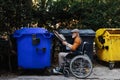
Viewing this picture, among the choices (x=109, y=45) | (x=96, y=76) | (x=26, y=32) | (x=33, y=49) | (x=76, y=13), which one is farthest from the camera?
(x=76, y=13)

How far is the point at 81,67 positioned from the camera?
33.9 feet

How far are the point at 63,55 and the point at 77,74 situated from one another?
62 centimetres

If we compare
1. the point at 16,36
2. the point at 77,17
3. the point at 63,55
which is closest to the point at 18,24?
the point at 16,36

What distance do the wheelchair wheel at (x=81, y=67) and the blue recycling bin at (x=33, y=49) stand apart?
2.33 feet

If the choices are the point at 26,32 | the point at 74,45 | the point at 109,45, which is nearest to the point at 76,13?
the point at 109,45

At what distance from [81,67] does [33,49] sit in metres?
1.31

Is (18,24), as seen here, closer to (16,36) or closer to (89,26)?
(16,36)

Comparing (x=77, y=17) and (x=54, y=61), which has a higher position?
(x=77, y=17)

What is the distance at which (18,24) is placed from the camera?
11.0 m

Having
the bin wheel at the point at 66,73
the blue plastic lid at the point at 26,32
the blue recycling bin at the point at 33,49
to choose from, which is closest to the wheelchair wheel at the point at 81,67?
the bin wheel at the point at 66,73

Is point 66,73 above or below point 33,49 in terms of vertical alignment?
below

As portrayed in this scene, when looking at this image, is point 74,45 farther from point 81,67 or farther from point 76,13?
point 76,13

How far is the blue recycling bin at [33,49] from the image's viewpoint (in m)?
10.3

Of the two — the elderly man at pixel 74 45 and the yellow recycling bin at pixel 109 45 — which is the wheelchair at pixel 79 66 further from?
the yellow recycling bin at pixel 109 45
